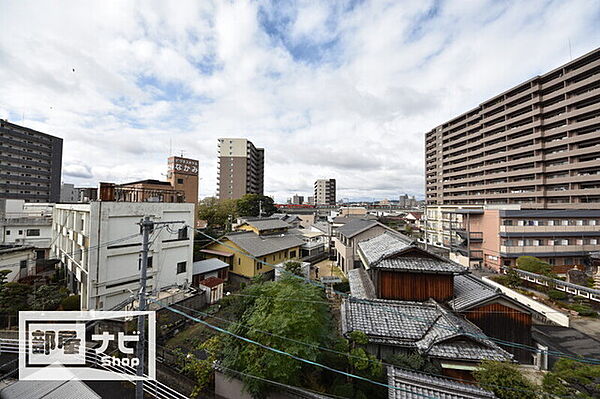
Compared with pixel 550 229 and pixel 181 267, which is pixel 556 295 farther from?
pixel 181 267

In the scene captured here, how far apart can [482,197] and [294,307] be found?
63.4 m

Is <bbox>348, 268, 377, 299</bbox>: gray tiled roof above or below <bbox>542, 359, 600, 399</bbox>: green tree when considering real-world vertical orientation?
below

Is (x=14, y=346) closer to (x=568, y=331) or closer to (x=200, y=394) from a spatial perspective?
(x=200, y=394)

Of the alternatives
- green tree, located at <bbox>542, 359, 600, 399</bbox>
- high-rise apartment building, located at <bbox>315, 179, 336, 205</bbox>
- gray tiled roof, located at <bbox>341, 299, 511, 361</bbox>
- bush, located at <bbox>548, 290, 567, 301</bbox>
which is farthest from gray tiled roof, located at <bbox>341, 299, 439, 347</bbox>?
high-rise apartment building, located at <bbox>315, 179, 336, 205</bbox>

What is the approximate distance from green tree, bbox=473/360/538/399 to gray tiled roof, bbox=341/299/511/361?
174 centimetres

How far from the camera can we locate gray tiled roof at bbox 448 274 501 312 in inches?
482

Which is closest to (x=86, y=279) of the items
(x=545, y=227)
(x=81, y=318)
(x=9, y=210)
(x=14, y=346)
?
(x=81, y=318)

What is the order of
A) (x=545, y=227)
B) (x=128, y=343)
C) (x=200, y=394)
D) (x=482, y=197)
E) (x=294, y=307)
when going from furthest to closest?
1. (x=482, y=197)
2. (x=545, y=227)
3. (x=128, y=343)
4. (x=200, y=394)
5. (x=294, y=307)

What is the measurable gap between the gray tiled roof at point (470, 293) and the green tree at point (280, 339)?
7.45 m

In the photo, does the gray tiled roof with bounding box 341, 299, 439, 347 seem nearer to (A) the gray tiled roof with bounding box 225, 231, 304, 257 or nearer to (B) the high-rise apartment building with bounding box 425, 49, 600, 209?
(A) the gray tiled roof with bounding box 225, 231, 304, 257

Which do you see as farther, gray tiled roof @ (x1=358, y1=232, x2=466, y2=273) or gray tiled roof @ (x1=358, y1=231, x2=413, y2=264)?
gray tiled roof @ (x1=358, y1=231, x2=413, y2=264)

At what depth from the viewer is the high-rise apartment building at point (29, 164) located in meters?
54.1

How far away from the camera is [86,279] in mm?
18000

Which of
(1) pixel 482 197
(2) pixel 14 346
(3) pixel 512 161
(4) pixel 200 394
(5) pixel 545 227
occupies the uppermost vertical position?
(3) pixel 512 161
